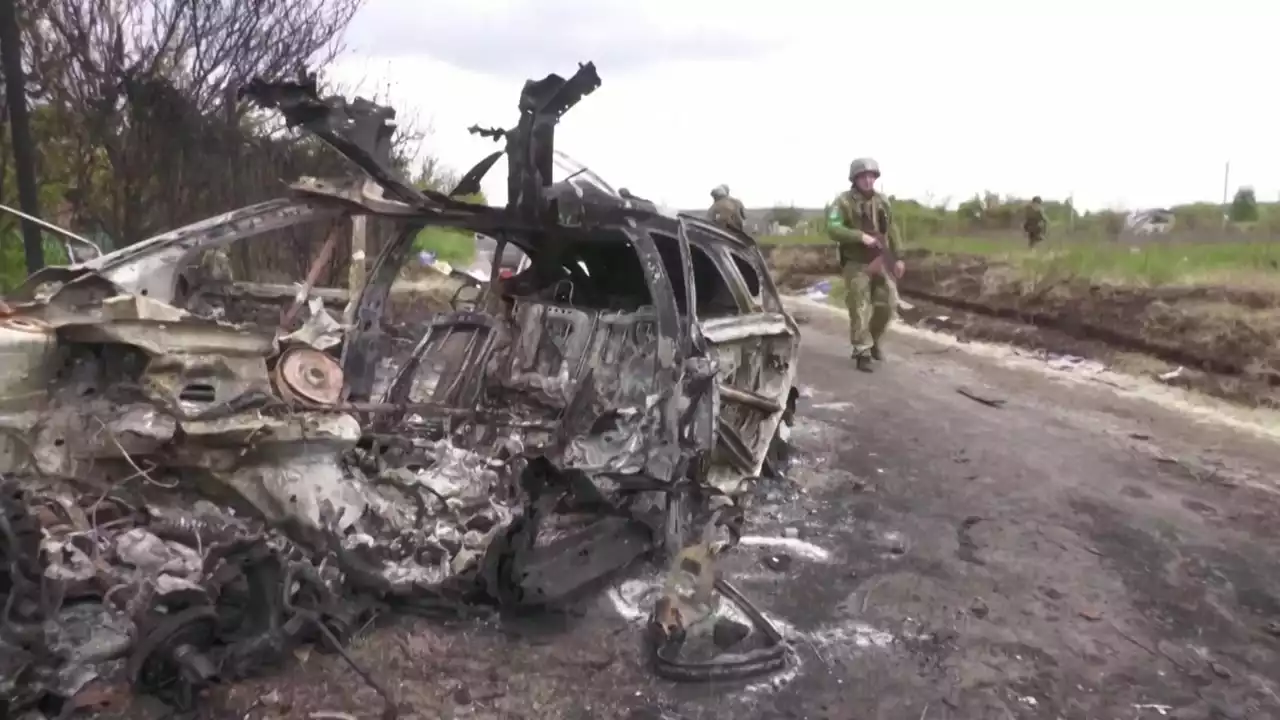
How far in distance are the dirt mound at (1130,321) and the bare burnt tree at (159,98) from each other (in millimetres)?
9183

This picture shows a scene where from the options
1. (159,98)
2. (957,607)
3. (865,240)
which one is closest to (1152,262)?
(865,240)

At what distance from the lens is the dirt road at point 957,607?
118 inches

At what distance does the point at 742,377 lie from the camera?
191 inches

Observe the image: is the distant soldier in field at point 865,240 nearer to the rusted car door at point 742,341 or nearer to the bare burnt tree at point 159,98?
the rusted car door at point 742,341

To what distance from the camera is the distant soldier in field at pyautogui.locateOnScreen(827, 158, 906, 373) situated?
29.0 ft

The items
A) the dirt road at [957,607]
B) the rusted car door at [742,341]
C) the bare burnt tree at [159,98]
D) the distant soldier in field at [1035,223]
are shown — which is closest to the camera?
the dirt road at [957,607]

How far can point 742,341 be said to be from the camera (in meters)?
4.84

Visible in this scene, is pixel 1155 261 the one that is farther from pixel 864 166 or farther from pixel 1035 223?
pixel 864 166

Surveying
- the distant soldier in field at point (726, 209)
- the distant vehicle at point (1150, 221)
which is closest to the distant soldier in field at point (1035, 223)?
the distant vehicle at point (1150, 221)

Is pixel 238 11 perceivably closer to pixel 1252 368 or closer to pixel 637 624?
pixel 637 624

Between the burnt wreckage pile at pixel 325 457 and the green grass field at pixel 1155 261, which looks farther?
the green grass field at pixel 1155 261

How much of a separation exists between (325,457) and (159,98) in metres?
6.08

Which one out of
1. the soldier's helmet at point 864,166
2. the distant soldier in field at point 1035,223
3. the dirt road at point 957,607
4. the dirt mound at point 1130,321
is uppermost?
the soldier's helmet at point 864,166

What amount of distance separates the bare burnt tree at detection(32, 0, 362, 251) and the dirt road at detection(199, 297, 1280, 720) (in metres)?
5.84
